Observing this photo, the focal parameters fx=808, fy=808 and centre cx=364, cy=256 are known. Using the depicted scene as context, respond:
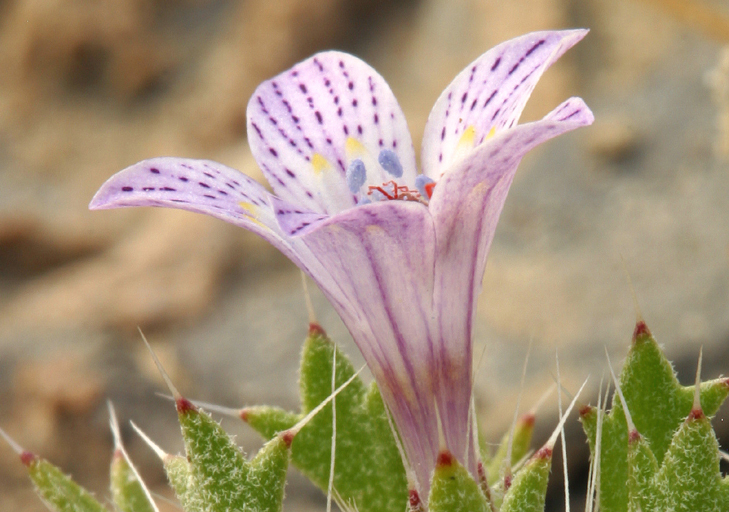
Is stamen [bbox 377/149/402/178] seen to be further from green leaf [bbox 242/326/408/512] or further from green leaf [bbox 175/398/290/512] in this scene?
green leaf [bbox 175/398/290/512]

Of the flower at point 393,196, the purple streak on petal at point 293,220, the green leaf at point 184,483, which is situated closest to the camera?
the purple streak on petal at point 293,220

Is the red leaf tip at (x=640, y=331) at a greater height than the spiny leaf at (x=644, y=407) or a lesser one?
greater

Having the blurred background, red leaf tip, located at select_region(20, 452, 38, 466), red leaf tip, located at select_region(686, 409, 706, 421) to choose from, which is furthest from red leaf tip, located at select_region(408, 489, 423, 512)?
the blurred background

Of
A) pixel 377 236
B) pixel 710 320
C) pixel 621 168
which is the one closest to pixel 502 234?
pixel 621 168

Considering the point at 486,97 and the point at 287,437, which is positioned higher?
the point at 486,97

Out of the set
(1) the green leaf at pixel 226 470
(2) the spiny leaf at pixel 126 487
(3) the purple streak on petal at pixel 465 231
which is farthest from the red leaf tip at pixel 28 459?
(3) the purple streak on petal at pixel 465 231

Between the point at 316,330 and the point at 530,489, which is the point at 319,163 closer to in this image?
the point at 316,330

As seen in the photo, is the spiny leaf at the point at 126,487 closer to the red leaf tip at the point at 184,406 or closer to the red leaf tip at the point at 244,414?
the red leaf tip at the point at 244,414

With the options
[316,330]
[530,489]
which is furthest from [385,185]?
[530,489]
